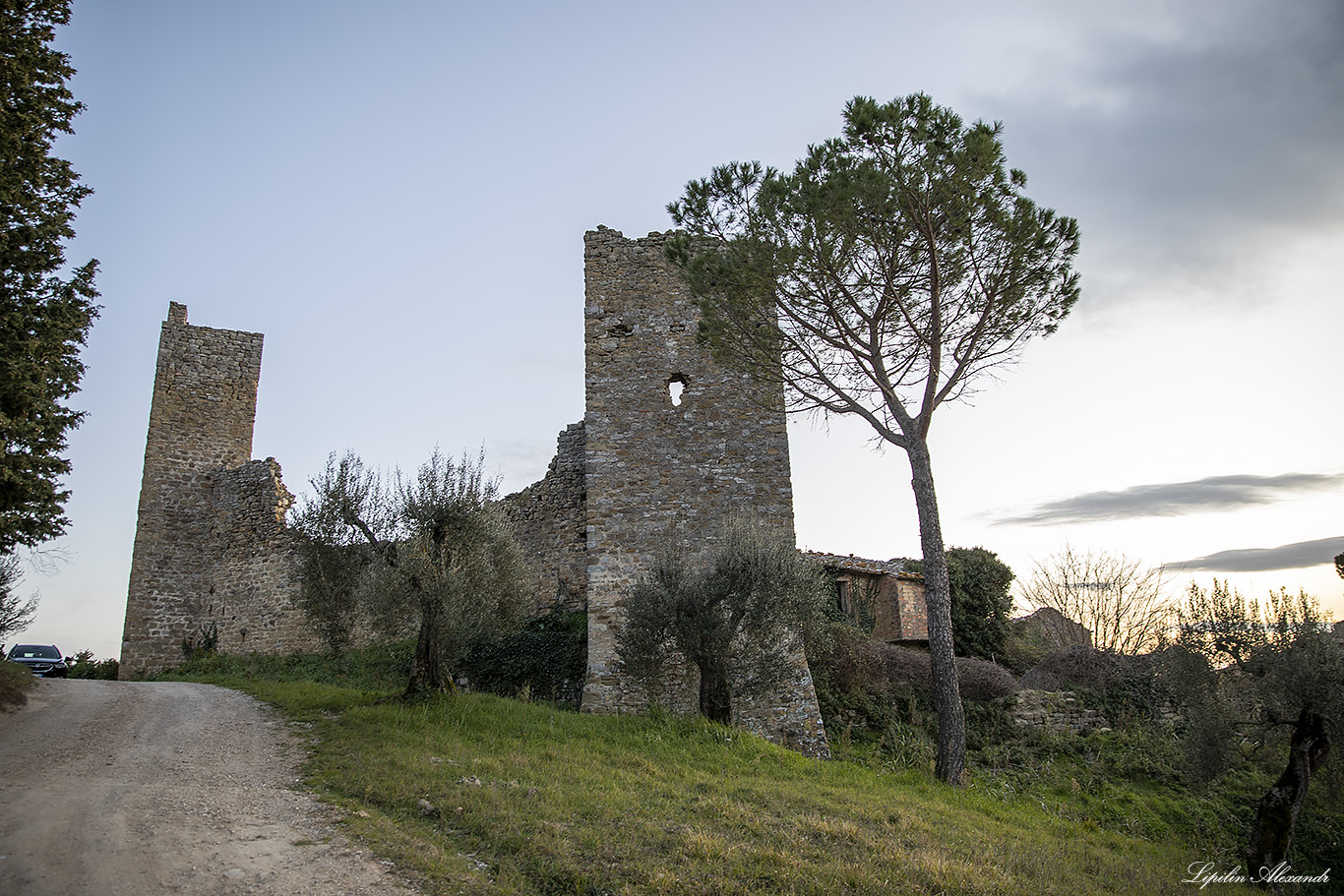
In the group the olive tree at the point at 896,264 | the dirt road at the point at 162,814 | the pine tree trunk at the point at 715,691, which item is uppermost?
the olive tree at the point at 896,264

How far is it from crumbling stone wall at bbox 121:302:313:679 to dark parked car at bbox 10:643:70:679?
1.40 m

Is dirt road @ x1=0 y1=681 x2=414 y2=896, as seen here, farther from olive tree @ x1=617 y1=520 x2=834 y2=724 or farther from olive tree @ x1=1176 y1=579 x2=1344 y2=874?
olive tree @ x1=1176 y1=579 x2=1344 y2=874

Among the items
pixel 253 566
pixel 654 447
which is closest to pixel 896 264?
pixel 654 447

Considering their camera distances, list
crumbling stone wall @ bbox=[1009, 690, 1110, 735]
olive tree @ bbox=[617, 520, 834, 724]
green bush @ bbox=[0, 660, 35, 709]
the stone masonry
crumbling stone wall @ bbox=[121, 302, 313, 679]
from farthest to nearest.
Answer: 1. crumbling stone wall @ bbox=[121, 302, 313, 679]
2. crumbling stone wall @ bbox=[1009, 690, 1110, 735]
3. the stone masonry
4. olive tree @ bbox=[617, 520, 834, 724]
5. green bush @ bbox=[0, 660, 35, 709]

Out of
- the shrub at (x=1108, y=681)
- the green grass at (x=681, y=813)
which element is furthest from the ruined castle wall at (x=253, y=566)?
the shrub at (x=1108, y=681)

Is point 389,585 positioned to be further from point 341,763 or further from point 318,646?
point 318,646

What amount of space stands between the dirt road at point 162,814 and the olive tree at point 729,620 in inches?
197

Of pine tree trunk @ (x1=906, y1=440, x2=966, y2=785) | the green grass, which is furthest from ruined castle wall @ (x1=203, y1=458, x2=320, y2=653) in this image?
pine tree trunk @ (x1=906, y1=440, x2=966, y2=785)

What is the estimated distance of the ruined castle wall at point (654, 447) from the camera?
44.3ft

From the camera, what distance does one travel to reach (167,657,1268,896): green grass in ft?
20.5

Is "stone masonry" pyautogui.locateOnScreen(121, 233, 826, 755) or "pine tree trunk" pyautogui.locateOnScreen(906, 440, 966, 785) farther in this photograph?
"stone masonry" pyautogui.locateOnScreen(121, 233, 826, 755)

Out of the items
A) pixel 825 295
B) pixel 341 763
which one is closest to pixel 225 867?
pixel 341 763

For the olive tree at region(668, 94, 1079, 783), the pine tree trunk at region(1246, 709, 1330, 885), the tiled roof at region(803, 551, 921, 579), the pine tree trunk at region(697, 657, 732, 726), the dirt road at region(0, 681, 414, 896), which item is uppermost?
the olive tree at region(668, 94, 1079, 783)

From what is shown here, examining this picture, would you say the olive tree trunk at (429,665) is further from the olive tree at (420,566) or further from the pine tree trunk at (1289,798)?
the pine tree trunk at (1289,798)
